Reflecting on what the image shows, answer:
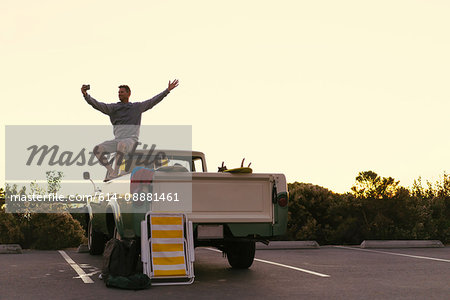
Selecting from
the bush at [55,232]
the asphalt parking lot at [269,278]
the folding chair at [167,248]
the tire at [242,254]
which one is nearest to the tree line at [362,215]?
the asphalt parking lot at [269,278]

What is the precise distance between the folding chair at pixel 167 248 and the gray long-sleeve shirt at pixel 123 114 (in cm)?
243

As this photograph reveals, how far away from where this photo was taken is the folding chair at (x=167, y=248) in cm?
731

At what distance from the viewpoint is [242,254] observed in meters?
9.16

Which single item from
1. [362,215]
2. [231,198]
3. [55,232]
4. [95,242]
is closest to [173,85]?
[231,198]

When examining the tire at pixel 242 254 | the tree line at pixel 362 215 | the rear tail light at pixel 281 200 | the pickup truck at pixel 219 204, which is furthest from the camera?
the tree line at pixel 362 215

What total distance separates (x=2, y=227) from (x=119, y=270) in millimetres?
A: 8647

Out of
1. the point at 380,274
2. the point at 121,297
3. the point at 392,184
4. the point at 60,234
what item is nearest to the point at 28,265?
the point at 121,297

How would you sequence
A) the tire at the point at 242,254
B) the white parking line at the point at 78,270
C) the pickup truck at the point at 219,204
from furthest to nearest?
1. the tire at the point at 242,254
2. the white parking line at the point at 78,270
3. the pickup truck at the point at 219,204

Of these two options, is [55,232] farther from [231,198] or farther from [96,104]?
[231,198]

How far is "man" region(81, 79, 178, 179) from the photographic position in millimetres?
9547

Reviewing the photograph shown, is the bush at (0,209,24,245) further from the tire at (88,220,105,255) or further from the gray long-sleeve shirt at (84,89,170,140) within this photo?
the gray long-sleeve shirt at (84,89,170,140)

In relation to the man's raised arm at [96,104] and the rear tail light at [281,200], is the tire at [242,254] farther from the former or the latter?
the man's raised arm at [96,104]

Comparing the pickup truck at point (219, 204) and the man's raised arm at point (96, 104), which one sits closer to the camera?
the pickup truck at point (219, 204)

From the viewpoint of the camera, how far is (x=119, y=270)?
23.8 feet
